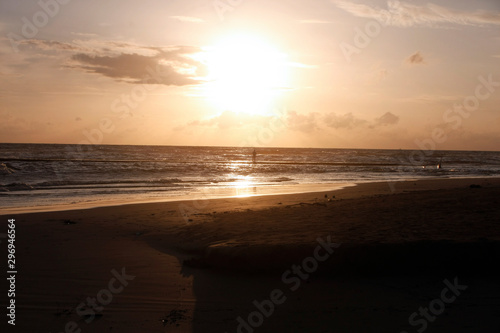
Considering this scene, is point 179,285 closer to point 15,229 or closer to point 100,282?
point 100,282

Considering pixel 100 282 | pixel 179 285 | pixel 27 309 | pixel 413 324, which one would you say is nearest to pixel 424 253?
pixel 413 324

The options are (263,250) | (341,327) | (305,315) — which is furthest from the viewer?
(263,250)

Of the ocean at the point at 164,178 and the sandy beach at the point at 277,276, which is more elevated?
the ocean at the point at 164,178

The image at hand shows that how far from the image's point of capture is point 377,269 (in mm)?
6602

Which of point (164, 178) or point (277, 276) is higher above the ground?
point (164, 178)

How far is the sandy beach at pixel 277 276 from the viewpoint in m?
5.23

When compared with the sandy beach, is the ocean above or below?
above

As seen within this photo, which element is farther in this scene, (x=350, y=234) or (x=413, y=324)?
(x=350, y=234)

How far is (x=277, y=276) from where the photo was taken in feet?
22.0

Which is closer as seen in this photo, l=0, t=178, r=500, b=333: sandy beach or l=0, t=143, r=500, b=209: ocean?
l=0, t=178, r=500, b=333: sandy beach

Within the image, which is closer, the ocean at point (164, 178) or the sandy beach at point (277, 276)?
the sandy beach at point (277, 276)

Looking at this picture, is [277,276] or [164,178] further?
[164,178]

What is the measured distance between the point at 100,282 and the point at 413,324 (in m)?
4.81

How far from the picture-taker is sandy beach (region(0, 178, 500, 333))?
5234mm
